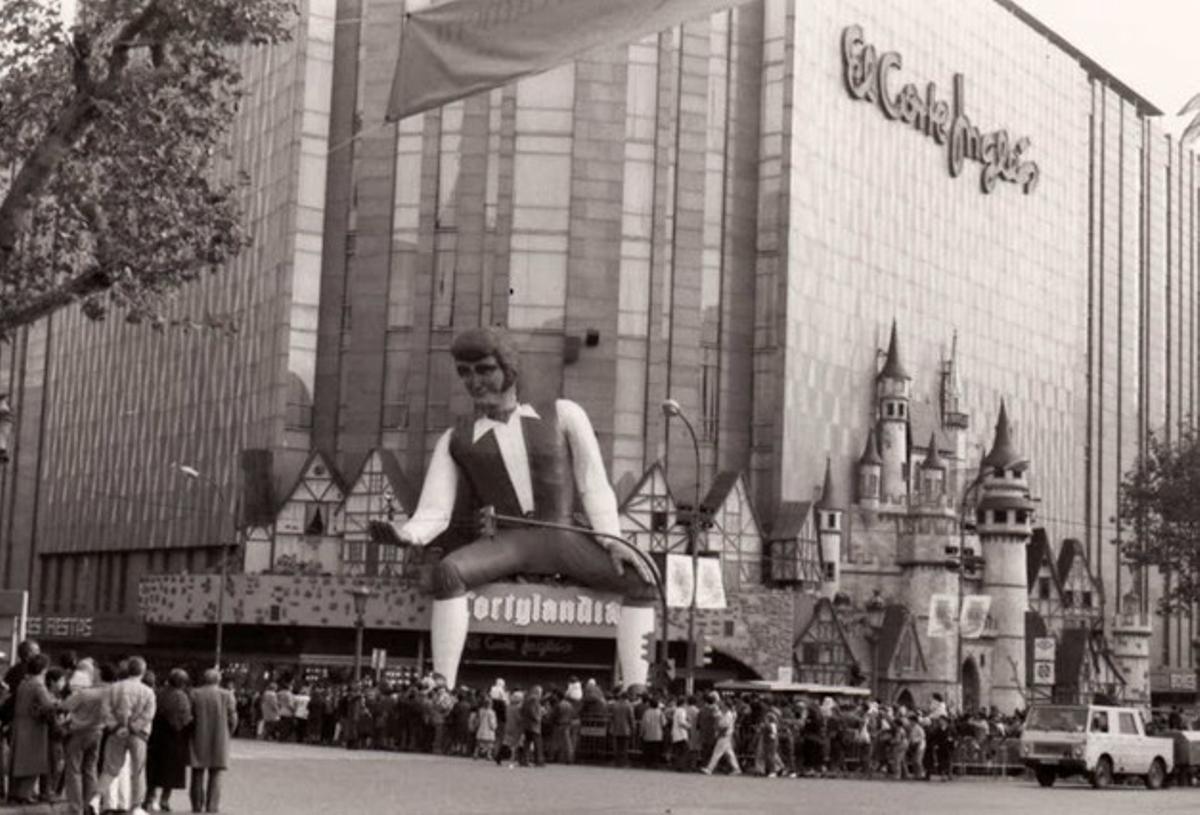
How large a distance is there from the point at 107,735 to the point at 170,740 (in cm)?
227

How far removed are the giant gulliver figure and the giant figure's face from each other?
1.3 inches

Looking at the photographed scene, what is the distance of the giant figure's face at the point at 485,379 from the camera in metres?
65.6

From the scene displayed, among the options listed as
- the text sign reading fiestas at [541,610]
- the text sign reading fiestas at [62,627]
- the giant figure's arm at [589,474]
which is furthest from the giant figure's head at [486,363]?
the text sign reading fiestas at [62,627]

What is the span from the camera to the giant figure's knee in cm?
6519

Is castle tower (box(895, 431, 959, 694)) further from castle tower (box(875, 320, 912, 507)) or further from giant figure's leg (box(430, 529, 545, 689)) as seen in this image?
giant figure's leg (box(430, 529, 545, 689))

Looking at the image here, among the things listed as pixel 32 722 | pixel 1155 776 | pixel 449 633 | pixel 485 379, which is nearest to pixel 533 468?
pixel 485 379

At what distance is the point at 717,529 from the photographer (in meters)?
87.5

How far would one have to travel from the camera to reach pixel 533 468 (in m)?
67.2

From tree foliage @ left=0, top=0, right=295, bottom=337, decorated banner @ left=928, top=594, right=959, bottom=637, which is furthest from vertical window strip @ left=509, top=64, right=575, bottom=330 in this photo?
tree foliage @ left=0, top=0, right=295, bottom=337

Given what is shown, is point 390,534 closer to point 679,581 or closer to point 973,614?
point 679,581

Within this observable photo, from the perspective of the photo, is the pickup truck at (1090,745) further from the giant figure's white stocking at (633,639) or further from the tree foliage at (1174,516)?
the tree foliage at (1174,516)

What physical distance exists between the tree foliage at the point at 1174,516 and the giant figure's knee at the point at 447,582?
35206 millimetres

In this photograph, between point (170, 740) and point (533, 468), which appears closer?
point (170, 740)

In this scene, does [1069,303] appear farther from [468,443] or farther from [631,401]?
[468,443]
